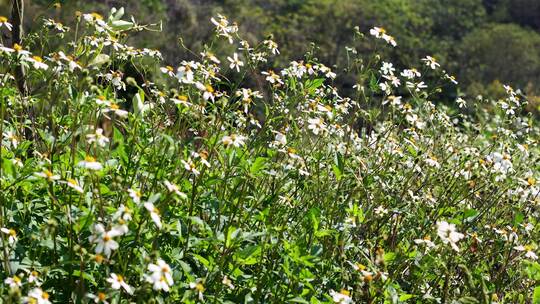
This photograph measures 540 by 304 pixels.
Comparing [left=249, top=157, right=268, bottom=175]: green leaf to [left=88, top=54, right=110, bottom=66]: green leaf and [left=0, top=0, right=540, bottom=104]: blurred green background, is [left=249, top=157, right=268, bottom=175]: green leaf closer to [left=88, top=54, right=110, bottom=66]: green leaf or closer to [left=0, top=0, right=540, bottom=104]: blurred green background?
[left=88, top=54, right=110, bottom=66]: green leaf

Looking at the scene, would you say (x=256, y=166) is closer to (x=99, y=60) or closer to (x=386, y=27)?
(x=99, y=60)

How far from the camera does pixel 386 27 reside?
22.8m

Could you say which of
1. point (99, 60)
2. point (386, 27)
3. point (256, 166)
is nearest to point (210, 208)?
point (256, 166)

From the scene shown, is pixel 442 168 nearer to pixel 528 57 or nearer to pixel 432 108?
pixel 432 108

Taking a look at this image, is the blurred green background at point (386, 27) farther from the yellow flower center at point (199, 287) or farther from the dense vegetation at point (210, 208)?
the yellow flower center at point (199, 287)

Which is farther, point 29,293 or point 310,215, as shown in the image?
point 310,215

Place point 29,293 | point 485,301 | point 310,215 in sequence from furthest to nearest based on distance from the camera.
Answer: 1. point 310,215
2. point 485,301
3. point 29,293

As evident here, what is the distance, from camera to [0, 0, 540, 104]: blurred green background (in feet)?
63.6

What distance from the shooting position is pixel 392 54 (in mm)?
20906

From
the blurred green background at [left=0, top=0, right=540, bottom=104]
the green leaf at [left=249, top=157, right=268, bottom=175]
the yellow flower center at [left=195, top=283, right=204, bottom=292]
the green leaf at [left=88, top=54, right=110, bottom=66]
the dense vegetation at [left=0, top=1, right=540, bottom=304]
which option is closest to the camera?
the yellow flower center at [left=195, top=283, right=204, bottom=292]

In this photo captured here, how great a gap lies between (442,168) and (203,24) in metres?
16.7

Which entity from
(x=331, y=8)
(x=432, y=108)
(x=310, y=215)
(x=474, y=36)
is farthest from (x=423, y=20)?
(x=310, y=215)

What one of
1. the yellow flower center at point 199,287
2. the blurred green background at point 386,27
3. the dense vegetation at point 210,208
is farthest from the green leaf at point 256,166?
the blurred green background at point 386,27

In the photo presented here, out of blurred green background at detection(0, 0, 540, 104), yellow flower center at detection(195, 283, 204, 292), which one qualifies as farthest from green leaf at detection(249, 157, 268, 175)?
blurred green background at detection(0, 0, 540, 104)
